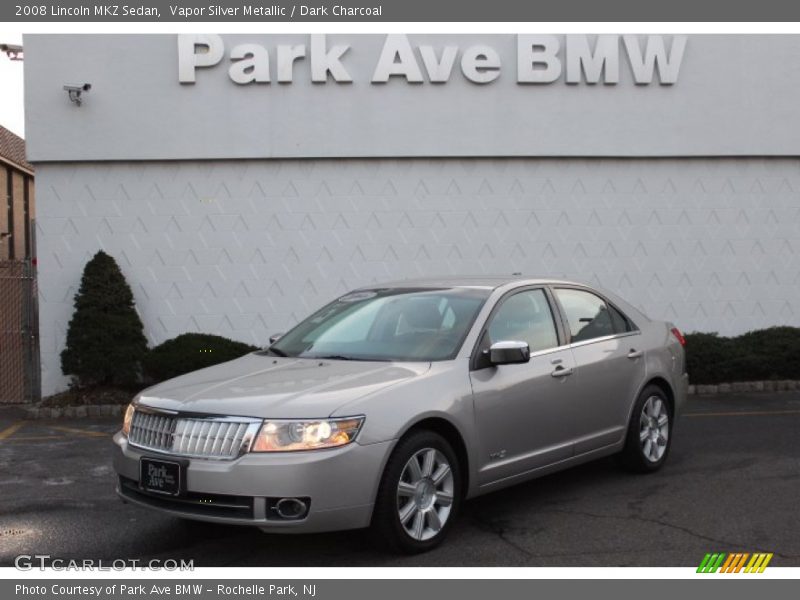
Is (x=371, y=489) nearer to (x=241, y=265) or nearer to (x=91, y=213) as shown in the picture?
(x=241, y=265)

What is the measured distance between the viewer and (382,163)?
13.2m

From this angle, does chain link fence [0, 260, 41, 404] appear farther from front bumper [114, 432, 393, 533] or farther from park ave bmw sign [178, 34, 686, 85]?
front bumper [114, 432, 393, 533]

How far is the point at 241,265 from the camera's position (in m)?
13.0

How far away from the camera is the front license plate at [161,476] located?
16.0ft

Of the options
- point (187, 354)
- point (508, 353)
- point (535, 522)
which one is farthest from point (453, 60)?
point (535, 522)

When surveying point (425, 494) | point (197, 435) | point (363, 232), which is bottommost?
point (425, 494)

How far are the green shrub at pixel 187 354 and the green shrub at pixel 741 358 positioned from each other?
6.17m

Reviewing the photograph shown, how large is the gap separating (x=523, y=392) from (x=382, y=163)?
306 inches

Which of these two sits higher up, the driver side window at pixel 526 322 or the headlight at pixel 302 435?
the driver side window at pixel 526 322

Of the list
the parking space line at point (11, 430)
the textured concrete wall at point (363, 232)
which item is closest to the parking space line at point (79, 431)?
the parking space line at point (11, 430)

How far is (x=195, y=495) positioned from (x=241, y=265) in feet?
27.5

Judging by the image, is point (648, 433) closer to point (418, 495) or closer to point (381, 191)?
point (418, 495)

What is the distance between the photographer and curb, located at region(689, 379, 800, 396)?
12359mm

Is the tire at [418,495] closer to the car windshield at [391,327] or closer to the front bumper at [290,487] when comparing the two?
the front bumper at [290,487]
